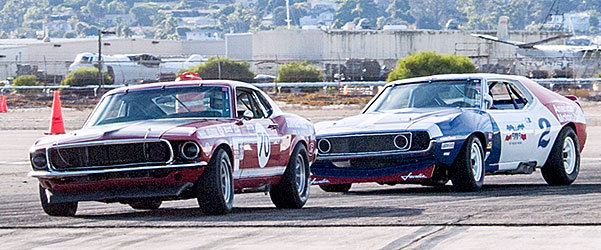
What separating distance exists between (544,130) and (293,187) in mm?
4043

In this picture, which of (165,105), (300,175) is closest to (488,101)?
(300,175)

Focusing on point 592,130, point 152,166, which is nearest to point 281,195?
point 152,166

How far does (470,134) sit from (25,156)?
36.8 ft

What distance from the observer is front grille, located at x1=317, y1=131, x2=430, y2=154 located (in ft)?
41.0

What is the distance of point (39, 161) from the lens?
9977 millimetres

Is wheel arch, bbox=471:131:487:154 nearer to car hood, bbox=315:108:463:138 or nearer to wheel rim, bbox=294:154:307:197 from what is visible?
car hood, bbox=315:108:463:138

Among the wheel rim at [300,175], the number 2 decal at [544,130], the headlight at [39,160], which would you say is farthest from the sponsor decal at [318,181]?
the headlight at [39,160]

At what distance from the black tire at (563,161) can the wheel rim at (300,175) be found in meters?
3.65

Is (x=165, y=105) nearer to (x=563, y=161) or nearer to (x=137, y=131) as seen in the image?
(x=137, y=131)

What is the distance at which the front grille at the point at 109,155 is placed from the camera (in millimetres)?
9688

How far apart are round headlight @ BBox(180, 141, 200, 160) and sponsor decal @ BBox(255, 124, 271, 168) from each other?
1.26m

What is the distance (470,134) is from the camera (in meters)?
12.6

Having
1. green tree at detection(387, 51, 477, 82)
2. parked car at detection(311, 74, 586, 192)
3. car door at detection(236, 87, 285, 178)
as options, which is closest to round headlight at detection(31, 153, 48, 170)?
car door at detection(236, 87, 285, 178)

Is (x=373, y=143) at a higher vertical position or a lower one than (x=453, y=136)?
lower
